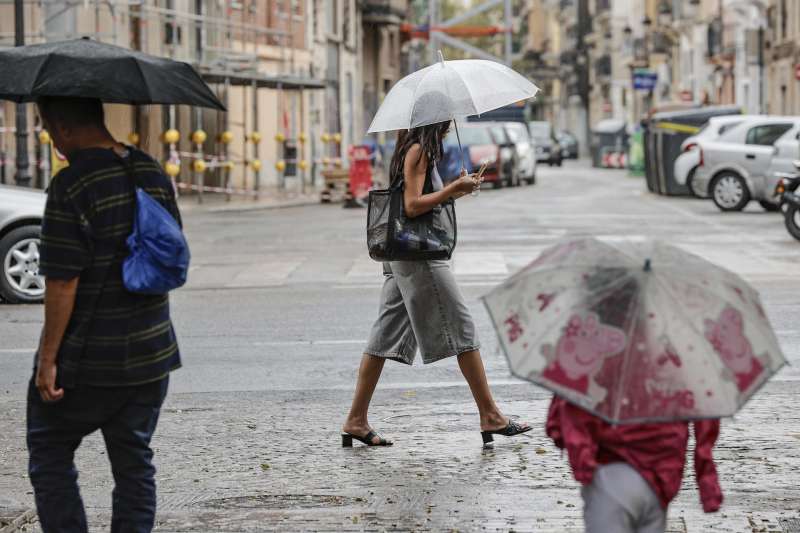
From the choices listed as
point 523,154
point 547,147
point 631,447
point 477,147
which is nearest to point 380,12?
point 547,147

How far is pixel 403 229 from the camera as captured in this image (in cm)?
735

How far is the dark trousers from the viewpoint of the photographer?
4.83m

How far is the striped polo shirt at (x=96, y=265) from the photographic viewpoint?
4734 millimetres

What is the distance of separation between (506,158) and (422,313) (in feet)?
113

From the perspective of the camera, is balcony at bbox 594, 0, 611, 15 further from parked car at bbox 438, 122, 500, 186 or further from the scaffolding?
parked car at bbox 438, 122, 500, 186

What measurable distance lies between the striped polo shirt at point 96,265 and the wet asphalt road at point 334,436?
4.83 ft

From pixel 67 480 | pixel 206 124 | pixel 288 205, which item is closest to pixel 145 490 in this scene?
pixel 67 480

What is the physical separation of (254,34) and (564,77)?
83767 mm

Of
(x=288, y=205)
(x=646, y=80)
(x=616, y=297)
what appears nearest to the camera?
(x=616, y=297)

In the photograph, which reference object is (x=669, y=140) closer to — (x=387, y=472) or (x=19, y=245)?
(x=19, y=245)

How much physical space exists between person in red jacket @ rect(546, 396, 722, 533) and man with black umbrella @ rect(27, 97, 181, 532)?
1.34 m

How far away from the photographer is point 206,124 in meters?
38.4

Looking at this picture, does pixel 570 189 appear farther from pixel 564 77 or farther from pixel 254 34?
pixel 564 77

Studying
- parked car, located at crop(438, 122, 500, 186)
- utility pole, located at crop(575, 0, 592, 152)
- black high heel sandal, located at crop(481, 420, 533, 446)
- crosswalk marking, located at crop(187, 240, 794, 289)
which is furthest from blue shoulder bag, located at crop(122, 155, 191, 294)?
utility pole, located at crop(575, 0, 592, 152)
